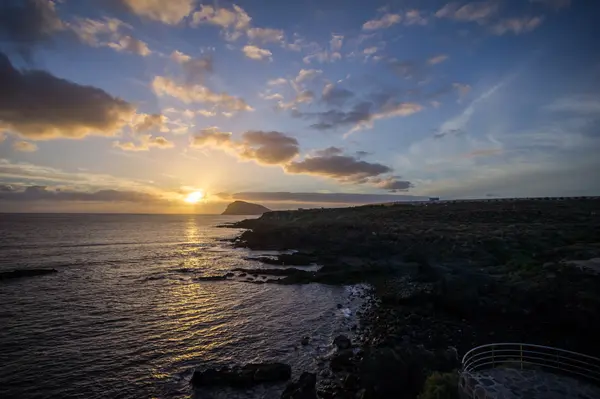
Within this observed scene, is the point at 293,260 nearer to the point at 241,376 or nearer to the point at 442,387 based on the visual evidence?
the point at 241,376

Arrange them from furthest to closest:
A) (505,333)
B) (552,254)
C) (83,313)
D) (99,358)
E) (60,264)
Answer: (60,264) → (552,254) → (83,313) → (505,333) → (99,358)

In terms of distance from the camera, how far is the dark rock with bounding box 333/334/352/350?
20.0 m

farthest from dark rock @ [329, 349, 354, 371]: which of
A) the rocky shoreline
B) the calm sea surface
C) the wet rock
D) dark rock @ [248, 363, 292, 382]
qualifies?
A: the wet rock

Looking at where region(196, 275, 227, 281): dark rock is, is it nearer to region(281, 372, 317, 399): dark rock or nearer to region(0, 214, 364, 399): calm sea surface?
region(0, 214, 364, 399): calm sea surface

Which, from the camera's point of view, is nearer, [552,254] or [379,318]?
[379,318]

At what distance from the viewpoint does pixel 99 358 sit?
19078mm

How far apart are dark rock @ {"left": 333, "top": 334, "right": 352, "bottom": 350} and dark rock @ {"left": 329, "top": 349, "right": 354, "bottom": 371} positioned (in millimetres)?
1387

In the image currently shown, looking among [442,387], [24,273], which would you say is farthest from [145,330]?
[24,273]

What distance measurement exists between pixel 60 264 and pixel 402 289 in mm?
54187

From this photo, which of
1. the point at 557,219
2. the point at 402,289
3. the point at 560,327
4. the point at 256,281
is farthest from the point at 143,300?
the point at 557,219

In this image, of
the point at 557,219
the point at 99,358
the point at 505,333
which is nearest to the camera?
the point at 99,358

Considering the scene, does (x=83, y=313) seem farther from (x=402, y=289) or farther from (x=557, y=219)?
(x=557, y=219)

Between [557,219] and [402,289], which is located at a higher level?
[557,219]

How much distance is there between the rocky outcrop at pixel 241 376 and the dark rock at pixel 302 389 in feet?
4.44
